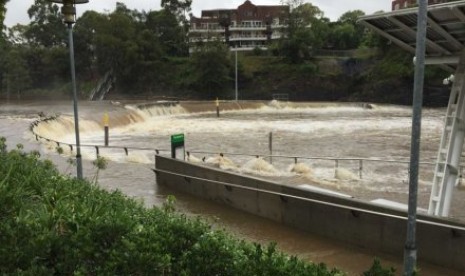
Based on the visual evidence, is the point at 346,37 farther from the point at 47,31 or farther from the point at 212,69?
the point at 47,31

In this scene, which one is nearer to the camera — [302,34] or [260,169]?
[260,169]

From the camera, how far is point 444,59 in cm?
1046

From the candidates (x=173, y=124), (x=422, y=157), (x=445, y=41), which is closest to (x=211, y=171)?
(x=445, y=41)

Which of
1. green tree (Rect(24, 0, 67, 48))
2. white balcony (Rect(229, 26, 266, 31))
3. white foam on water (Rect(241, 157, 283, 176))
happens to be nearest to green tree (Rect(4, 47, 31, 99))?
green tree (Rect(24, 0, 67, 48))

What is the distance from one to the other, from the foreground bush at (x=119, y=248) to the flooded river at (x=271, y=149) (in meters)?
5.76

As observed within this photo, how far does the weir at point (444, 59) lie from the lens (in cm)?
948

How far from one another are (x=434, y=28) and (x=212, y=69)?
72151 millimetres

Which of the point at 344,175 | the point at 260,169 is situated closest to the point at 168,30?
the point at 260,169

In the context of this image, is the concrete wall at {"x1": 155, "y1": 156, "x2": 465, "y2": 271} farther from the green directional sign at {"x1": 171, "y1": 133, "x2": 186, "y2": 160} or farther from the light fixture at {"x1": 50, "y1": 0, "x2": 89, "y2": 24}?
the light fixture at {"x1": 50, "y1": 0, "x2": 89, "y2": 24}

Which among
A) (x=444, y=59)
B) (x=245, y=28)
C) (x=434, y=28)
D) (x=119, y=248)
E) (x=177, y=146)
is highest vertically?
(x=245, y=28)

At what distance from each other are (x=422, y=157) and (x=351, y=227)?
16310mm

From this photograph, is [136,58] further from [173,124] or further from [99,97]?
[173,124]

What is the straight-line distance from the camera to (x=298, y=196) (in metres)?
11.7

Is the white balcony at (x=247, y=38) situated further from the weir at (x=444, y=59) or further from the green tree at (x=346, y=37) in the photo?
the weir at (x=444, y=59)
